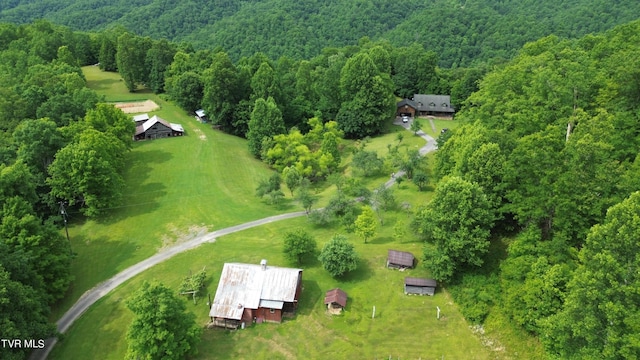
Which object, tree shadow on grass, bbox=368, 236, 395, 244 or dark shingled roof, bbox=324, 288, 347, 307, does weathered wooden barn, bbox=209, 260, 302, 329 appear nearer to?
dark shingled roof, bbox=324, 288, 347, 307

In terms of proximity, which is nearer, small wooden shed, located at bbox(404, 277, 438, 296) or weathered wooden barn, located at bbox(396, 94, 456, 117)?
small wooden shed, located at bbox(404, 277, 438, 296)

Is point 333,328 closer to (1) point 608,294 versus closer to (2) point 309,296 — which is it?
(2) point 309,296

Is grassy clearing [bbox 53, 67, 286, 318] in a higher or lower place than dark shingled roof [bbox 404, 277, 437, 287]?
lower

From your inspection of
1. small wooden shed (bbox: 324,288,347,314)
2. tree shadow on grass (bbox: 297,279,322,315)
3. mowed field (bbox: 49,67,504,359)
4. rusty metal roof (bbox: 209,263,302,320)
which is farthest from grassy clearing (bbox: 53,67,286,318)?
small wooden shed (bbox: 324,288,347,314)

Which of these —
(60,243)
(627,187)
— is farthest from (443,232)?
(60,243)

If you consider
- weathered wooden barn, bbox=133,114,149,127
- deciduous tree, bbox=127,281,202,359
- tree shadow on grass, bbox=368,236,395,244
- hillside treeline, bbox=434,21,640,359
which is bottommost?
weathered wooden barn, bbox=133,114,149,127

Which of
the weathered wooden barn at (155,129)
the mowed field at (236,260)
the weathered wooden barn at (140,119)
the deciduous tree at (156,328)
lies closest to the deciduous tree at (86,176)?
the mowed field at (236,260)

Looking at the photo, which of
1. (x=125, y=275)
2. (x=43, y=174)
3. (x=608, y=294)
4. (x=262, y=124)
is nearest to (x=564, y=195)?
(x=608, y=294)
